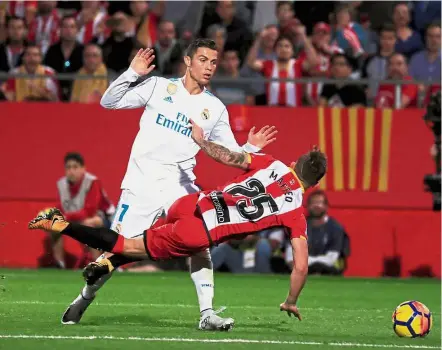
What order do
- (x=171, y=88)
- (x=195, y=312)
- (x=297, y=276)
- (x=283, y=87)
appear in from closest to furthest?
1. (x=297, y=276)
2. (x=171, y=88)
3. (x=195, y=312)
4. (x=283, y=87)

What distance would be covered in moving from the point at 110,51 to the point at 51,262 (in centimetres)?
343

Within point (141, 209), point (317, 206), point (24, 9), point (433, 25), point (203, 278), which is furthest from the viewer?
point (24, 9)

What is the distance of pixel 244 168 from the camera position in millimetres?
9633

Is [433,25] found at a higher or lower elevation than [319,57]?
higher

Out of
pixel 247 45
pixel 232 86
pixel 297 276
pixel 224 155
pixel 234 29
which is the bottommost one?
pixel 297 276

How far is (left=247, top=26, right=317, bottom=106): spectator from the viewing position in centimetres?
1811

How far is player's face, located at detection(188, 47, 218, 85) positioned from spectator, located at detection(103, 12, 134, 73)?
857 centimetres

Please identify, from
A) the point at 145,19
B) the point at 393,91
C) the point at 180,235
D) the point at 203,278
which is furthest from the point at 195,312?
the point at 145,19

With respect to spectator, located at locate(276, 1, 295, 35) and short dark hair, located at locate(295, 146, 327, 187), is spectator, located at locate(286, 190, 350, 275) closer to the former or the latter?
spectator, located at locate(276, 1, 295, 35)

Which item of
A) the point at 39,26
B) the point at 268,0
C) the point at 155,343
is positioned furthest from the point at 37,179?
the point at 155,343

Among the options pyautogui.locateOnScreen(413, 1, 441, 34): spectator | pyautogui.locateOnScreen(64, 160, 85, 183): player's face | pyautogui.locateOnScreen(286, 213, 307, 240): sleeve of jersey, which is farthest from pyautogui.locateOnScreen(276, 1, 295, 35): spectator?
pyautogui.locateOnScreen(286, 213, 307, 240): sleeve of jersey

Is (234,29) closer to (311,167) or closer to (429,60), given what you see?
(429,60)

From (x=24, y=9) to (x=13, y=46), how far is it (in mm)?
1046

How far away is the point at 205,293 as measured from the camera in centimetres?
998
